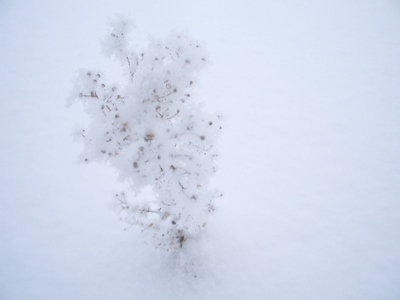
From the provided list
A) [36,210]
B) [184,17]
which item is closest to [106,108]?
[36,210]

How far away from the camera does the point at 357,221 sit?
17.7 ft

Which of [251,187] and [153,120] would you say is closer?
[153,120]

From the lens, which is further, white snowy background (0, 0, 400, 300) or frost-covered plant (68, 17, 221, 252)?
white snowy background (0, 0, 400, 300)

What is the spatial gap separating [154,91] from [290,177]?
20.7 ft

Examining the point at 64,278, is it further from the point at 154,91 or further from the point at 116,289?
the point at 154,91

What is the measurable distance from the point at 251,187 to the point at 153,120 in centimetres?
501

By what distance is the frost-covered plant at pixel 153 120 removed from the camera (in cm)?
259

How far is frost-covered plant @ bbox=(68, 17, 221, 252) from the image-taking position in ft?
8.48

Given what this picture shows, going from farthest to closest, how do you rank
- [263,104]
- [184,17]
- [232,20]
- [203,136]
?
1. [184,17]
2. [232,20]
3. [263,104]
4. [203,136]

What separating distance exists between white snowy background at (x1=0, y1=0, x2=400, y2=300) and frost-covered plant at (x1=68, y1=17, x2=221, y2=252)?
57 centimetres

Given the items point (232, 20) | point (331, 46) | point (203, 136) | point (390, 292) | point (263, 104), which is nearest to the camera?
point (203, 136)

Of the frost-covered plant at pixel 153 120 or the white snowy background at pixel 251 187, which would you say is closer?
the frost-covered plant at pixel 153 120

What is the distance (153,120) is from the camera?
2912 millimetres

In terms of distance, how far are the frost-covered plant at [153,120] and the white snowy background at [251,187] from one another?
1.87ft
